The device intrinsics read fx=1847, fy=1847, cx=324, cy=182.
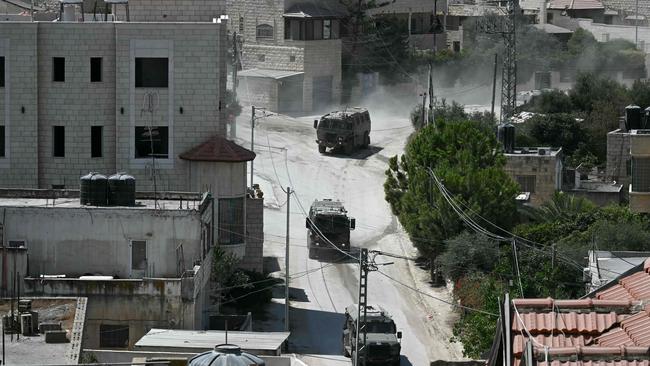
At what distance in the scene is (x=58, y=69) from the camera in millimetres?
57719

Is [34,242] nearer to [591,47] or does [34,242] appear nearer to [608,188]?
[608,188]

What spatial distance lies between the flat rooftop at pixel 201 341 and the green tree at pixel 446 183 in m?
19.4

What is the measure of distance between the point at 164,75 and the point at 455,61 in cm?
5185

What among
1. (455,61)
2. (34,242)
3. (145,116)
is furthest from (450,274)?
(455,61)

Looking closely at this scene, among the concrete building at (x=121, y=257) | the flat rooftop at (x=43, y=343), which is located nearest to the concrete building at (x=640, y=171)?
the concrete building at (x=121, y=257)

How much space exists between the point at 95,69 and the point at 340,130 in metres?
25.0

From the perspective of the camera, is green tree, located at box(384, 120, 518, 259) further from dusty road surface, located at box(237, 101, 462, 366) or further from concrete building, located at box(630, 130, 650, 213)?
concrete building, located at box(630, 130, 650, 213)

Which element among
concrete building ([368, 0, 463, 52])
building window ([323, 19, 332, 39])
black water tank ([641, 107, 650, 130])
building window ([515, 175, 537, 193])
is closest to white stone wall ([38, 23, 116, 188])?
building window ([515, 175, 537, 193])

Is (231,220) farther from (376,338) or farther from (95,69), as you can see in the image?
(376,338)

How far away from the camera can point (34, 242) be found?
4719 centimetres

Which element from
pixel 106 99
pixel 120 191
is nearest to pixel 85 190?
pixel 120 191

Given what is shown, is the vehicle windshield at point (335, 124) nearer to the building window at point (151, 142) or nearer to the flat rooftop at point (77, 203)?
the building window at point (151, 142)

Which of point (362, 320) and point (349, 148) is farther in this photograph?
point (349, 148)

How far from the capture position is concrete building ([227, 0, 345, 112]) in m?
93.9
